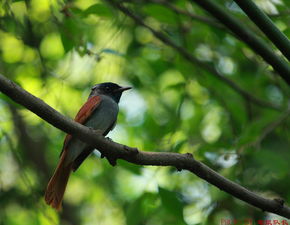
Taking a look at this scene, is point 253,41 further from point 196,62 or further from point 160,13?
point 196,62

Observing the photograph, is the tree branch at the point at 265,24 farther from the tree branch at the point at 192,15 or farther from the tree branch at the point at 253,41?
the tree branch at the point at 192,15

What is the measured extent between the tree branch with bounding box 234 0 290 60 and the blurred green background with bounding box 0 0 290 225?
1.14 metres

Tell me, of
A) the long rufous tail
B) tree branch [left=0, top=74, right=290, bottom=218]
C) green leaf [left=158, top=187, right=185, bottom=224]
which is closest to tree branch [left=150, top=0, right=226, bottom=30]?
the long rufous tail

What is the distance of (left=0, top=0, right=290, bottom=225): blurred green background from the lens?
434 centimetres

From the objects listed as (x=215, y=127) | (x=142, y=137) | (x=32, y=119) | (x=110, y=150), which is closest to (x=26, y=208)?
(x=32, y=119)

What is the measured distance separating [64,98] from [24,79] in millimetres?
749

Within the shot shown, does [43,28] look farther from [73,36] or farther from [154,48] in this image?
[73,36]

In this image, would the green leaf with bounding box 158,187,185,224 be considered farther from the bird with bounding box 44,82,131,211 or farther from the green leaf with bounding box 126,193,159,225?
the bird with bounding box 44,82,131,211

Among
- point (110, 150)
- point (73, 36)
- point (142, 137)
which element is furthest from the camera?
point (142, 137)

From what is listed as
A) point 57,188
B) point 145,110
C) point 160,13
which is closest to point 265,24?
point 160,13

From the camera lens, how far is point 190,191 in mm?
6312

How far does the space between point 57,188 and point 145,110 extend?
6.55ft

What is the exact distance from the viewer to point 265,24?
300 centimetres

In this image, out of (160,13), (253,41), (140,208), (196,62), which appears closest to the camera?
(253,41)
